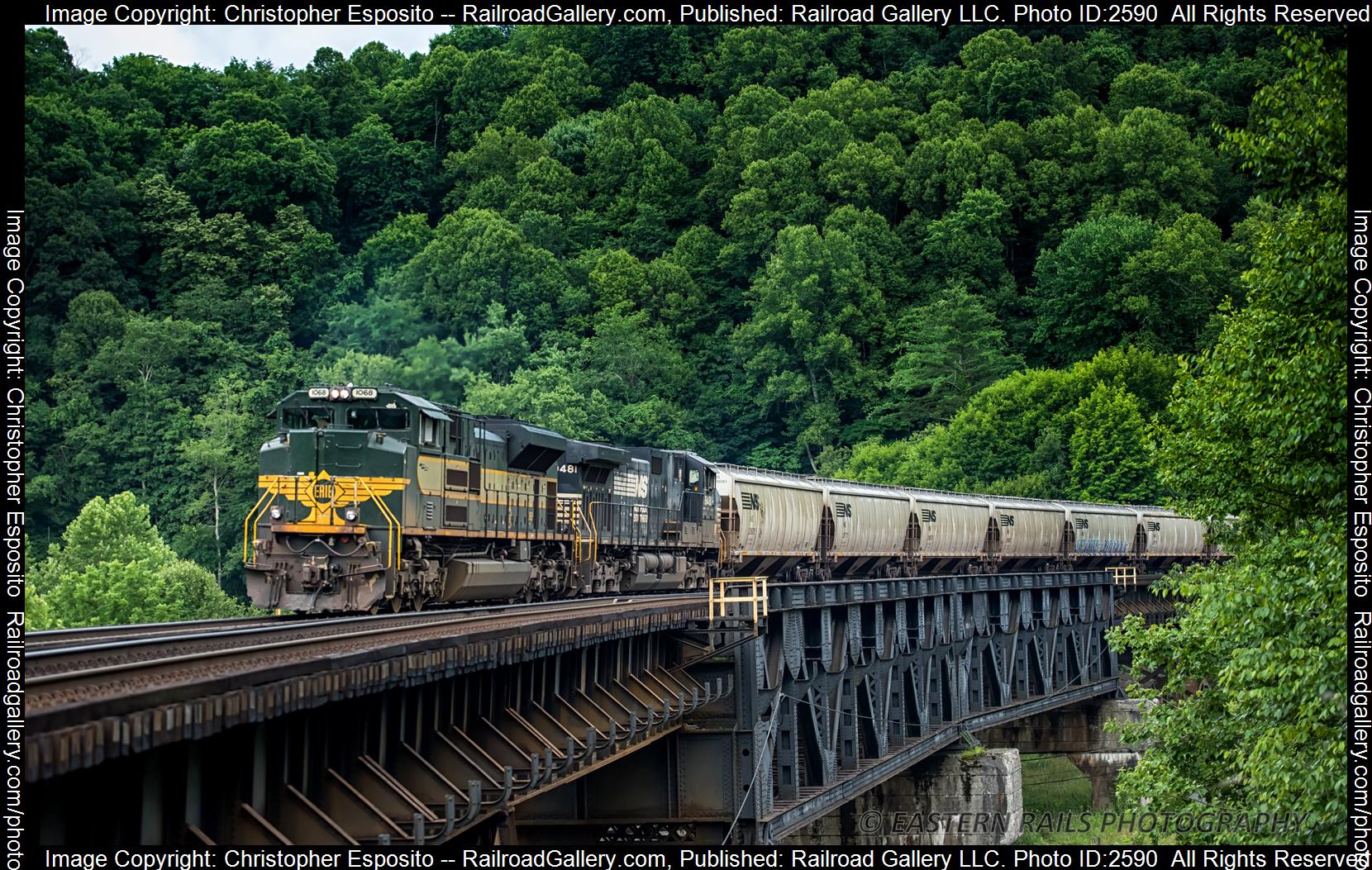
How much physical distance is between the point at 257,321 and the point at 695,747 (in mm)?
36588

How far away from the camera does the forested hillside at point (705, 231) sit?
6769 cm

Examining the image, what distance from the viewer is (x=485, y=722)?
15758 mm

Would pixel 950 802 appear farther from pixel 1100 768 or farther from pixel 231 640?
pixel 231 640

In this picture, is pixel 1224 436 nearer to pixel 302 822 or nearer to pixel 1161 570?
pixel 302 822

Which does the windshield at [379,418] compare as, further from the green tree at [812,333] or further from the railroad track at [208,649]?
the green tree at [812,333]

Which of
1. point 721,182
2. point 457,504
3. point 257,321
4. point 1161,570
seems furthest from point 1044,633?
point 721,182

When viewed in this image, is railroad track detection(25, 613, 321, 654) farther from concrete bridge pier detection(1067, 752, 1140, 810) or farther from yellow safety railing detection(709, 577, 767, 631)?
concrete bridge pier detection(1067, 752, 1140, 810)

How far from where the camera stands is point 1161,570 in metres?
61.8

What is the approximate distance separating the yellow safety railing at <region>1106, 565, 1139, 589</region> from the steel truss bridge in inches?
637

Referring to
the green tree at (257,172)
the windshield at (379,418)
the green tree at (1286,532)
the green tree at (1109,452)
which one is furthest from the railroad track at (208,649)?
the green tree at (1109,452)

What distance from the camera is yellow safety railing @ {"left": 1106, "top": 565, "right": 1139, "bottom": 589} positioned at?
50144 mm

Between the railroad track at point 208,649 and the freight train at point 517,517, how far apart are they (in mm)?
1643

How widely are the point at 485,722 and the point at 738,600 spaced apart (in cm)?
837

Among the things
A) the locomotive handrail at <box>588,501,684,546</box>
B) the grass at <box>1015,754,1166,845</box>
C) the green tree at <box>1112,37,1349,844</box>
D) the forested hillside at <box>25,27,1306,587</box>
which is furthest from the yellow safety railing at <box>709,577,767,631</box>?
the forested hillside at <box>25,27,1306,587</box>
